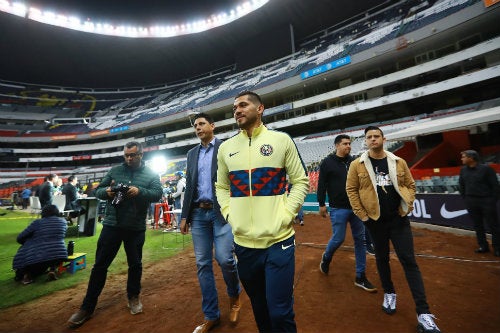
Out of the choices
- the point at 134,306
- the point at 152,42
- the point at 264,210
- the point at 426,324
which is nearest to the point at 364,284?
the point at 426,324

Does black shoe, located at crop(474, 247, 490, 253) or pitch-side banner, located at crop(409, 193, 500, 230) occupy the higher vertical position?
pitch-side banner, located at crop(409, 193, 500, 230)

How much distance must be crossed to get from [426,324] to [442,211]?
5.86 meters

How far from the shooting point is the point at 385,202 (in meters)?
2.76

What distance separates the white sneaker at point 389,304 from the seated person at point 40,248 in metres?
5.38

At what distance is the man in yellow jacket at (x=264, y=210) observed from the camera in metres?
1.60

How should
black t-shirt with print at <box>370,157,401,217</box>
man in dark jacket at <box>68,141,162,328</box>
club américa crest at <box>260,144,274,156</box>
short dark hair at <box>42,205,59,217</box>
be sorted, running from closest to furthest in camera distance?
club américa crest at <box>260,144,274,156</box>
black t-shirt with print at <box>370,157,401,217</box>
man in dark jacket at <box>68,141,162,328</box>
short dark hair at <box>42,205,59,217</box>

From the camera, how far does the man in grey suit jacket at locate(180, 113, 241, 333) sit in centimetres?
263

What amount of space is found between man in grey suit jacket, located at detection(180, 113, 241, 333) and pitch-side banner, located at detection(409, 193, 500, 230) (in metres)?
6.68

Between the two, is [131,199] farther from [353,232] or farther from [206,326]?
[353,232]

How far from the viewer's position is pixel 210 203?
109 inches

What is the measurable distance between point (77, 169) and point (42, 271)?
4790 cm

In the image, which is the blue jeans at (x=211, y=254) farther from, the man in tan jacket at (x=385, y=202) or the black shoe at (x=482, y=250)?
the black shoe at (x=482, y=250)

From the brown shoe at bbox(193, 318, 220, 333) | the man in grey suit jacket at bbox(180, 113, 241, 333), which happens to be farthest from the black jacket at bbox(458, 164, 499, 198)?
the brown shoe at bbox(193, 318, 220, 333)

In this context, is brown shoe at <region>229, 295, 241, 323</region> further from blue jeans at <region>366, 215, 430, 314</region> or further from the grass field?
the grass field
